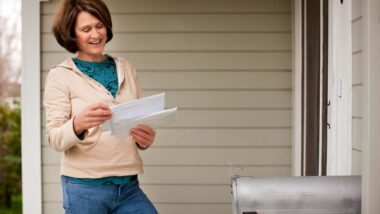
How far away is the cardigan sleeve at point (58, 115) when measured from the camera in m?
2.49

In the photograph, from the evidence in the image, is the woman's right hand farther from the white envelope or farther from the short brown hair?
the short brown hair

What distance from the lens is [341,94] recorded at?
10.7 ft

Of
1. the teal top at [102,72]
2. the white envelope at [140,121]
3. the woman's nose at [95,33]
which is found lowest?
the white envelope at [140,121]

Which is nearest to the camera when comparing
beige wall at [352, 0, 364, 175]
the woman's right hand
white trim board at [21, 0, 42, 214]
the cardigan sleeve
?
the woman's right hand

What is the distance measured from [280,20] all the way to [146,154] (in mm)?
1335

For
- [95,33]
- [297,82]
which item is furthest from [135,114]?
[297,82]

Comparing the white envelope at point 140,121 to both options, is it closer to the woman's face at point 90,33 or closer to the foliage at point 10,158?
the woman's face at point 90,33

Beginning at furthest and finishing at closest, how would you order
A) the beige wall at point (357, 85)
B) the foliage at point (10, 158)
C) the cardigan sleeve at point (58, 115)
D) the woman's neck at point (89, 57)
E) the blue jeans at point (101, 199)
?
1. the foliage at point (10, 158)
2. the beige wall at point (357, 85)
3. the woman's neck at point (89, 57)
4. the blue jeans at point (101, 199)
5. the cardigan sleeve at point (58, 115)

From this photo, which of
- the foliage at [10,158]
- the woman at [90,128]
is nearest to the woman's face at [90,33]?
the woman at [90,128]

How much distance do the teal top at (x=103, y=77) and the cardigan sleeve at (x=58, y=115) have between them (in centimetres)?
12

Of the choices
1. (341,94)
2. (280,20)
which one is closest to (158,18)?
(280,20)

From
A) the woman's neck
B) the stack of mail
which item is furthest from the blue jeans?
the woman's neck

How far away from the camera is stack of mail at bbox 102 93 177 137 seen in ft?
7.97

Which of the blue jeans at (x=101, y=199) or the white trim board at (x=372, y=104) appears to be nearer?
the white trim board at (x=372, y=104)
